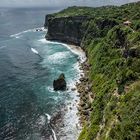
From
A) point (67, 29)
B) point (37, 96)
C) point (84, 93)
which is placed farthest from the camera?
point (67, 29)

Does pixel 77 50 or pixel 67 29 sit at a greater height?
pixel 67 29

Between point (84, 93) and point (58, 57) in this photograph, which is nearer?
point (84, 93)

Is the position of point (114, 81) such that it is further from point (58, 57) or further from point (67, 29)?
point (67, 29)

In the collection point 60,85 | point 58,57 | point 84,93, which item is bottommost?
point 58,57

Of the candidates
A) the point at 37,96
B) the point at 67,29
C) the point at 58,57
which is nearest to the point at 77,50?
the point at 58,57

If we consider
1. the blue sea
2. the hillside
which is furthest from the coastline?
the hillside

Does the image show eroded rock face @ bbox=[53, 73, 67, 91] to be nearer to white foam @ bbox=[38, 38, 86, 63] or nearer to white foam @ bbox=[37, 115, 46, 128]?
white foam @ bbox=[37, 115, 46, 128]
